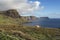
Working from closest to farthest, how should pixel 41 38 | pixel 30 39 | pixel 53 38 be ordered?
pixel 30 39 → pixel 41 38 → pixel 53 38

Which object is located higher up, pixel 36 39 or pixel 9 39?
pixel 9 39

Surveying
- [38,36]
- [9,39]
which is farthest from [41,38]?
[9,39]

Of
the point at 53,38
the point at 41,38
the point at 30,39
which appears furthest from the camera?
the point at 53,38

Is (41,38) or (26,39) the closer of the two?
(26,39)

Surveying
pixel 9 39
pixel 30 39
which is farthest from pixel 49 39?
pixel 9 39

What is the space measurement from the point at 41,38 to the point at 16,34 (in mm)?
4806

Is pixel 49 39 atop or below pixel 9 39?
below

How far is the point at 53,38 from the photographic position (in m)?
31.3

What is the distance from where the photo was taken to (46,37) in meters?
30.7

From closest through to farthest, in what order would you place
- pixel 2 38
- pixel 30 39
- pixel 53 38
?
pixel 2 38 < pixel 30 39 < pixel 53 38

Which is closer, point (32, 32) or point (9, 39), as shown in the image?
point (9, 39)

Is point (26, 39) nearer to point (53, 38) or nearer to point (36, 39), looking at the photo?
point (36, 39)

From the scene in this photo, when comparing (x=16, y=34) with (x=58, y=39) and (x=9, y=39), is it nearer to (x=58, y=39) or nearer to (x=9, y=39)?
(x=9, y=39)

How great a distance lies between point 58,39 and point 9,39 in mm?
12309
